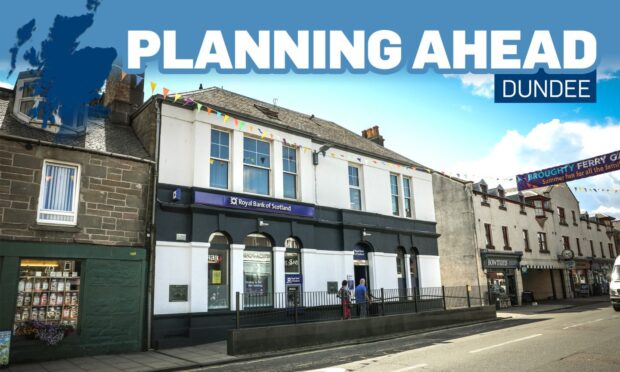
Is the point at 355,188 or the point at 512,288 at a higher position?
the point at 355,188

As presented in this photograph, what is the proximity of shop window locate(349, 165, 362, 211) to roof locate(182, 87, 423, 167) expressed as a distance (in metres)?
1.02

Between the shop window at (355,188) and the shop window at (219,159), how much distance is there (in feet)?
21.8

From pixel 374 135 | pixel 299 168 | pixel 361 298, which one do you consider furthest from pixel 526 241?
pixel 299 168

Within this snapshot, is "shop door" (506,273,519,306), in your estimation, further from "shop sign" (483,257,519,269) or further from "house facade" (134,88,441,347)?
"house facade" (134,88,441,347)

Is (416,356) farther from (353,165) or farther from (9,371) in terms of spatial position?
(353,165)

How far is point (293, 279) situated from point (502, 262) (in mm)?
19038

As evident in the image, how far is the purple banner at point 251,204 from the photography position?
48.9 feet

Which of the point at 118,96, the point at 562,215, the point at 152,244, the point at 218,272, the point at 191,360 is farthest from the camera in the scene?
the point at 562,215

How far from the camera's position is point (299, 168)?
59.9 feet

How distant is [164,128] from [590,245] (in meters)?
44.9

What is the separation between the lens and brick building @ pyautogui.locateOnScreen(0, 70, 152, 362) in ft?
37.9

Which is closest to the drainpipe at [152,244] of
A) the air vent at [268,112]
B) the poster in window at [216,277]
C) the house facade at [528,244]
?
the poster in window at [216,277]

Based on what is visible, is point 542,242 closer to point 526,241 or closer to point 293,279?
point 526,241

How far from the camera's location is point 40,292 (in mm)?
11906
